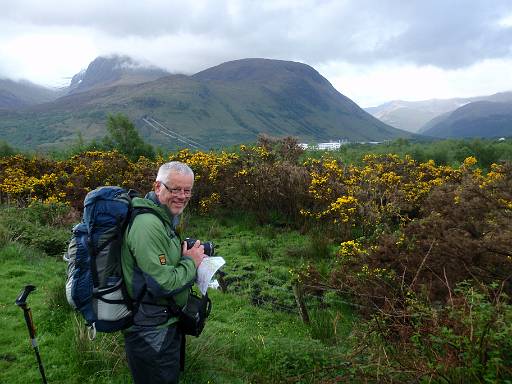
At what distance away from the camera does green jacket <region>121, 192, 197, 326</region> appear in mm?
2598

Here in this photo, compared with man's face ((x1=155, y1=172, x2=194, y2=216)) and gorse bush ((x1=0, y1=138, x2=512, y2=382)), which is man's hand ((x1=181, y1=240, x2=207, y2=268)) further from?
gorse bush ((x1=0, y1=138, x2=512, y2=382))

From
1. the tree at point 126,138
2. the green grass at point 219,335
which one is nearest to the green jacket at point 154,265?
the green grass at point 219,335

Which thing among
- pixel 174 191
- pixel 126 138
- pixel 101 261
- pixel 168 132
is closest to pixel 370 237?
pixel 174 191

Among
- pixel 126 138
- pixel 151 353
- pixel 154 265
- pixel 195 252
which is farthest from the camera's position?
pixel 126 138

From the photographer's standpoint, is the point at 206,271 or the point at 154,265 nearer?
the point at 154,265

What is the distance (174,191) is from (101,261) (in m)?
0.64

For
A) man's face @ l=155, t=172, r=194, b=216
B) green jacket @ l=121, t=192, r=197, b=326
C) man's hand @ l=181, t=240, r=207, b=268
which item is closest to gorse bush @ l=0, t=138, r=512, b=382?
man's hand @ l=181, t=240, r=207, b=268

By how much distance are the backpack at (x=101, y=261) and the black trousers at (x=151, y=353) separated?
138 millimetres

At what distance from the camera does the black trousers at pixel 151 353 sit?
9.11ft

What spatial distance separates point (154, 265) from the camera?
2.59m

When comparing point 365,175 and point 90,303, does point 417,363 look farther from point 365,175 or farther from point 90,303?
point 365,175

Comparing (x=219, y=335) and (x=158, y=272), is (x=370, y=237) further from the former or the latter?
(x=158, y=272)

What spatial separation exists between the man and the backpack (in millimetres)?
63

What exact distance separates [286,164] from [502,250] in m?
8.44
